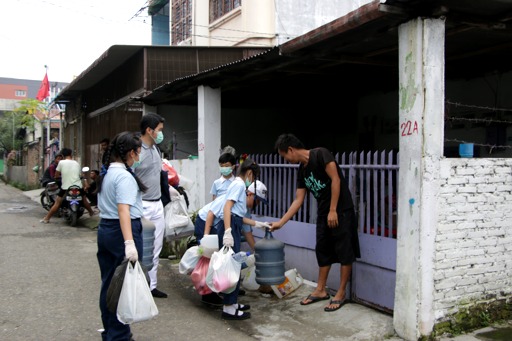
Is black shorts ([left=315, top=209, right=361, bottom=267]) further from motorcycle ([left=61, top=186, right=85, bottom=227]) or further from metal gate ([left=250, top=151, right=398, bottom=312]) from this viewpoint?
motorcycle ([left=61, top=186, right=85, bottom=227])

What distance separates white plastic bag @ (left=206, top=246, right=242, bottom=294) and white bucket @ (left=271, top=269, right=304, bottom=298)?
38.6 inches

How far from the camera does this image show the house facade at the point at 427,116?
164 inches

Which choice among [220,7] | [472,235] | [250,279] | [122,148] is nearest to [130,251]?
[122,148]

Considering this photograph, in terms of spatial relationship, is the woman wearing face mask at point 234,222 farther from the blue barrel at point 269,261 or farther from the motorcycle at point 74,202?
the motorcycle at point 74,202

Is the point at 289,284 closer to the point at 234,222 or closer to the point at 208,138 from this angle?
the point at 234,222

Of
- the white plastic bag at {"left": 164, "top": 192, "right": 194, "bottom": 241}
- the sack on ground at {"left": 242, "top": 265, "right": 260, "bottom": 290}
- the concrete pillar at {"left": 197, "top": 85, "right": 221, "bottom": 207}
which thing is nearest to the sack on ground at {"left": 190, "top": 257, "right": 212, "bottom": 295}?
the sack on ground at {"left": 242, "top": 265, "right": 260, "bottom": 290}

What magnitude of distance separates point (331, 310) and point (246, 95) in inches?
243

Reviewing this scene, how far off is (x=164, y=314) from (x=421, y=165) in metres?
2.95

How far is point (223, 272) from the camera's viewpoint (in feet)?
15.6

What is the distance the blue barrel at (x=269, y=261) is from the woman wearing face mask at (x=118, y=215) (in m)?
1.56

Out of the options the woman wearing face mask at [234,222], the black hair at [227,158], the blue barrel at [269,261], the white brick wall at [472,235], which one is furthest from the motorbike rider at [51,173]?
the white brick wall at [472,235]

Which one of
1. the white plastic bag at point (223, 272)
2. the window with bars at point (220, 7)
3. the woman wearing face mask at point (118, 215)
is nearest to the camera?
the woman wearing face mask at point (118, 215)

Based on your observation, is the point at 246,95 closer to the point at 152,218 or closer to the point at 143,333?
the point at 152,218

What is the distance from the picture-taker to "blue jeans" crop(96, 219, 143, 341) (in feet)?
12.4
